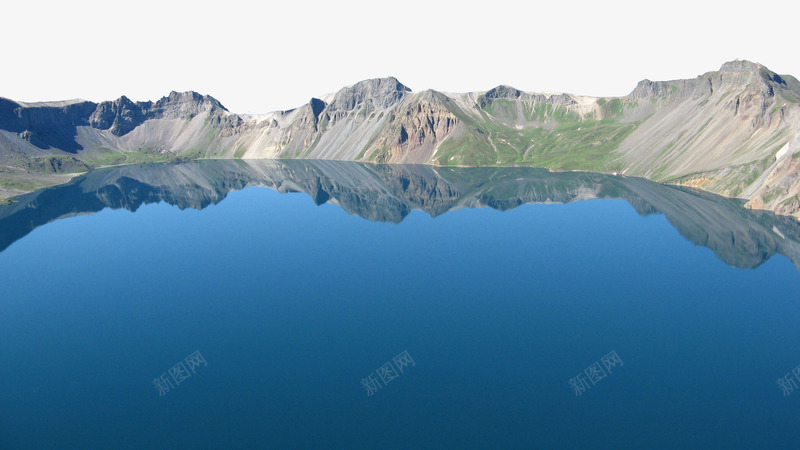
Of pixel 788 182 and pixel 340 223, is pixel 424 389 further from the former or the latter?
pixel 788 182

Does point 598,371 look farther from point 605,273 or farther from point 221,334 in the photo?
point 221,334

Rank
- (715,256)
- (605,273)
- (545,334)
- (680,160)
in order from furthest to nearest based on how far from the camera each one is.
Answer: (680,160) < (715,256) < (605,273) < (545,334)

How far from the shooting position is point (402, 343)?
214ft

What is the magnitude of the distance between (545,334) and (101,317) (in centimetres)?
7159

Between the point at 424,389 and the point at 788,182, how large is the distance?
462ft

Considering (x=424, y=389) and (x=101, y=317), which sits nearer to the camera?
(x=424, y=389)

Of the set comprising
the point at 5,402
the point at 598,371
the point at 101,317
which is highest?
the point at 101,317

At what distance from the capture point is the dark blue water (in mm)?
48344

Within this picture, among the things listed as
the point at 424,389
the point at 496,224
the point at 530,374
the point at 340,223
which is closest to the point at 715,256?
the point at 496,224

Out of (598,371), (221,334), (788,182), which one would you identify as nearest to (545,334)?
(598,371)

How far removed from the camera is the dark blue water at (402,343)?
48.3 meters

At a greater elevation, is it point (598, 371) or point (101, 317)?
point (101, 317)

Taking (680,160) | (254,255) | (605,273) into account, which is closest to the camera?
(605,273)

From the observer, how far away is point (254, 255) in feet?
368
